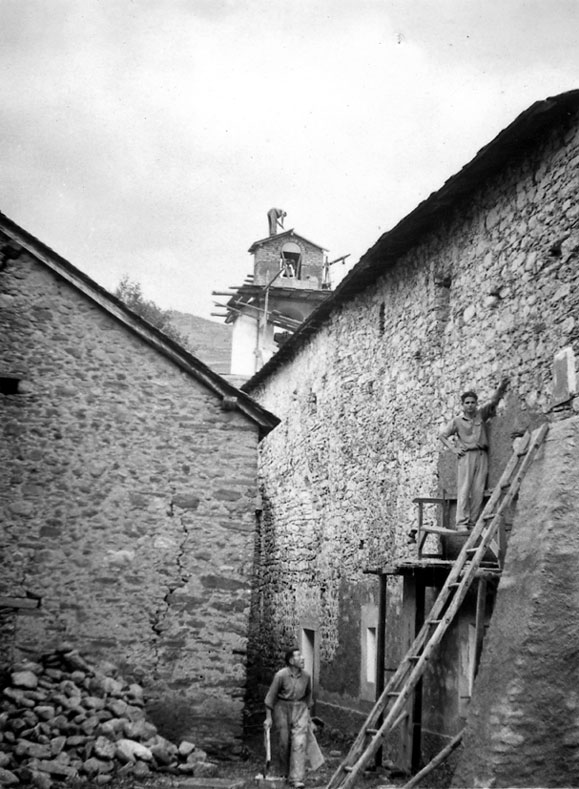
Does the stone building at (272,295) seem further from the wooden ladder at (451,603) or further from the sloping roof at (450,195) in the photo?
the wooden ladder at (451,603)

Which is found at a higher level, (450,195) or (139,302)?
(139,302)

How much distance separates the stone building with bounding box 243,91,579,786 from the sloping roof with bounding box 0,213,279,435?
2230 mm

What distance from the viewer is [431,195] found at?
1100cm

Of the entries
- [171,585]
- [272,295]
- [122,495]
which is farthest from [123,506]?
[272,295]

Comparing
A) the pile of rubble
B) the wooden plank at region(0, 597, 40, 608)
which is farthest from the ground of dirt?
the wooden plank at region(0, 597, 40, 608)

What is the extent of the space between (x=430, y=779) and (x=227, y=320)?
2801cm

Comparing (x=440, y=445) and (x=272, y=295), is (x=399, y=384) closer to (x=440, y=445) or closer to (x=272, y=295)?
(x=440, y=445)

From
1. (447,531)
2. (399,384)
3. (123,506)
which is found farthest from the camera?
(399,384)

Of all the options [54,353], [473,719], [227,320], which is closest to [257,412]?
[54,353]

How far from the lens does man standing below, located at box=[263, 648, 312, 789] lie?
31.4 feet

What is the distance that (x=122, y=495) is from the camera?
11.4 meters

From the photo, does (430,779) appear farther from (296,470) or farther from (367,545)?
(296,470)

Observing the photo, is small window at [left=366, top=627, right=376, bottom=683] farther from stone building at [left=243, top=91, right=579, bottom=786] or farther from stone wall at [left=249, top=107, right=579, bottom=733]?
stone wall at [left=249, top=107, right=579, bottom=733]

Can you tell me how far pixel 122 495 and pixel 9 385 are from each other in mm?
1886
